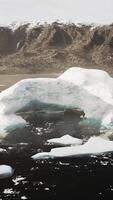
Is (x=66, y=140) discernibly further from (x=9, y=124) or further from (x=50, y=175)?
(x=50, y=175)

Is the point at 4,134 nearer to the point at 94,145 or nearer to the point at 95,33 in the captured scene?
the point at 94,145

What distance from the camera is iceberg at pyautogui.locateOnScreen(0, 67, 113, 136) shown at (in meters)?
25.1

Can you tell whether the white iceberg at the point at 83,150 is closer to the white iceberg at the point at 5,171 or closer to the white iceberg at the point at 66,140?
the white iceberg at the point at 66,140

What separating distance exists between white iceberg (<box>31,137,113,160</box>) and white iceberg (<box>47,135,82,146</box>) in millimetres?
791

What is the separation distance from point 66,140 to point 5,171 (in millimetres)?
5507

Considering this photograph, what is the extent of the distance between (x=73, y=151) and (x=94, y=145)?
4.15 ft

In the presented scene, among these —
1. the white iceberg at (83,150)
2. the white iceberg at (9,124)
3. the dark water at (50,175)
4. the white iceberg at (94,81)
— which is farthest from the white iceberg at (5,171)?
the white iceberg at (94,81)

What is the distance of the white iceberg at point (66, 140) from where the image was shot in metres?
22.8

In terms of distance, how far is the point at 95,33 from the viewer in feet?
331

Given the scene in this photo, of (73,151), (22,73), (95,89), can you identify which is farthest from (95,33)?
(73,151)

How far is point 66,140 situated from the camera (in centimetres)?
2323

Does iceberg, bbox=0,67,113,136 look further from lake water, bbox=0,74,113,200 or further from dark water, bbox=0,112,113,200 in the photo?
lake water, bbox=0,74,113,200

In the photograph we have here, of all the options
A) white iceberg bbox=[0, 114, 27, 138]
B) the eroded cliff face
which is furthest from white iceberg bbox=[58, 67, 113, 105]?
the eroded cliff face

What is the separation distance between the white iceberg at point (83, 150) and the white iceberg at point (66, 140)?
791 mm
